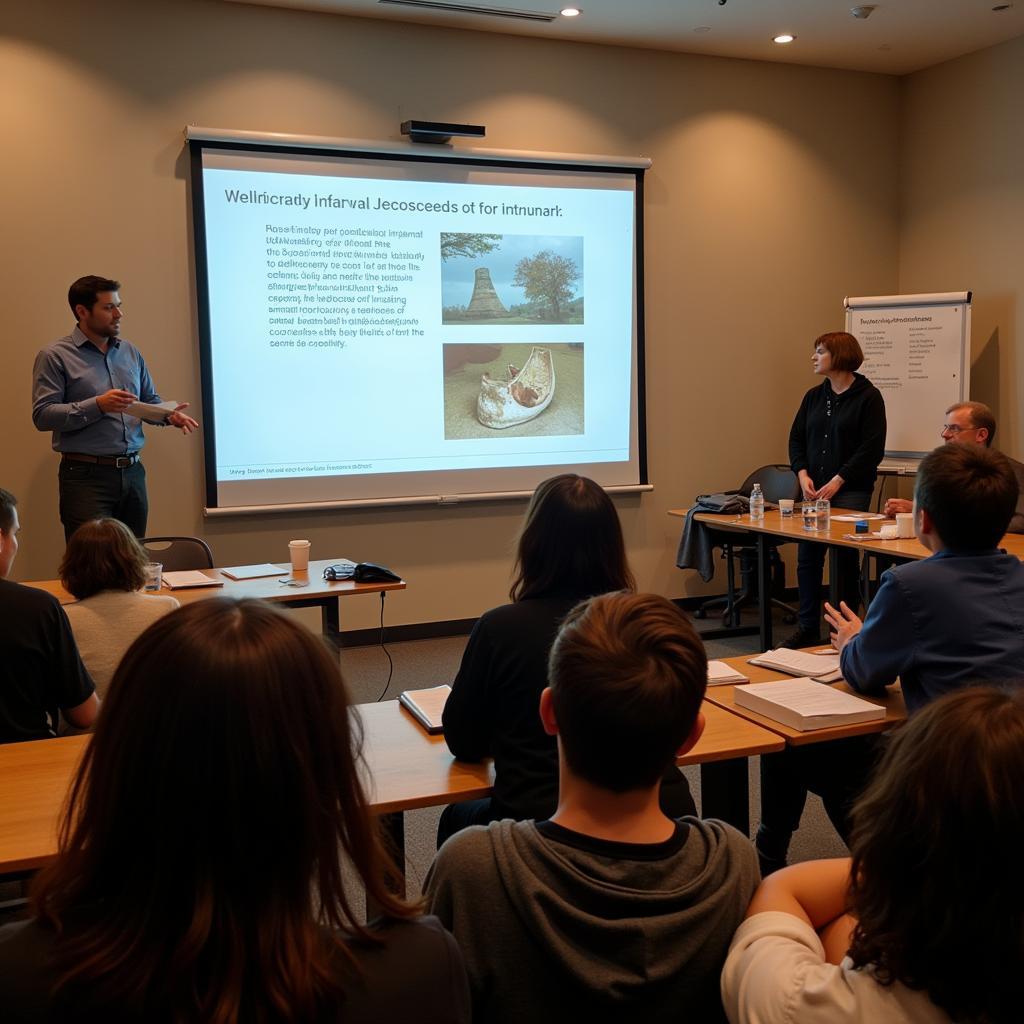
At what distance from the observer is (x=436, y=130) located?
5.37 m

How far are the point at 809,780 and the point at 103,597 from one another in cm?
186

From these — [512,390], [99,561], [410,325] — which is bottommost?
[99,561]

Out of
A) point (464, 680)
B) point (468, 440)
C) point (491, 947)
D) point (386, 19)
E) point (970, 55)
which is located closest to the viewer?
point (491, 947)

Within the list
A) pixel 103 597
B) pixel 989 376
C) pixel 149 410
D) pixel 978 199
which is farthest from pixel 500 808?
pixel 978 199

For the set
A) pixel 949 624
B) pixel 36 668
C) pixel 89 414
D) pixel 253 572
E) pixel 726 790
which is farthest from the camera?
pixel 89 414

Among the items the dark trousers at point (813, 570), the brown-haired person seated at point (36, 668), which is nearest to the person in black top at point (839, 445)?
the dark trousers at point (813, 570)

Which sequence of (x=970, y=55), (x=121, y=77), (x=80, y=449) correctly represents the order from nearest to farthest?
(x=80, y=449) < (x=121, y=77) < (x=970, y=55)

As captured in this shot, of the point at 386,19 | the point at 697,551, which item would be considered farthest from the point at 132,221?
the point at 697,551

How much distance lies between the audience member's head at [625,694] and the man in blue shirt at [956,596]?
1.10m

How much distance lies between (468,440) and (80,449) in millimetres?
2095

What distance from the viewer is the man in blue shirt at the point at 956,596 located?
2.05 meters

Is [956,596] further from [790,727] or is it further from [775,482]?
[775,482]

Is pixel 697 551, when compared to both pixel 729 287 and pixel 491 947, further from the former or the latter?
pixel 491 947

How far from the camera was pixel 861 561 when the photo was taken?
18.2 feet
